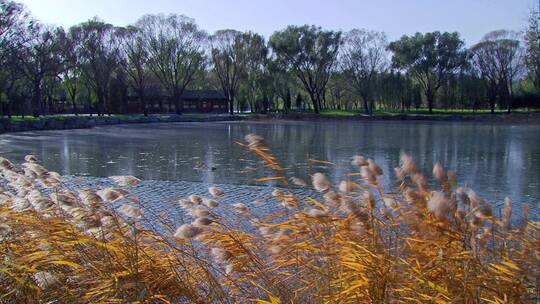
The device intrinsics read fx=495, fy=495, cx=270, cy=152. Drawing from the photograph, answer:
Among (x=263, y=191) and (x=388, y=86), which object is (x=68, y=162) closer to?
(x=263, y=191)

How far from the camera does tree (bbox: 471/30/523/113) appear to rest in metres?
61.0

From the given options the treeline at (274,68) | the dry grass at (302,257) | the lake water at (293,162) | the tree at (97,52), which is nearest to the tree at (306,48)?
the treeline at (274,68)

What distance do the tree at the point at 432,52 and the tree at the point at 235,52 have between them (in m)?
17.6

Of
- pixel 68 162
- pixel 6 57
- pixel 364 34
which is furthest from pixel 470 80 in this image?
pixel 68 162

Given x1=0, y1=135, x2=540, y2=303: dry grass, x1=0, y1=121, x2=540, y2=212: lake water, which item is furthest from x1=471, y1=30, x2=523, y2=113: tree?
x1=0, y1=135, x2=540, y2=303: dry grass

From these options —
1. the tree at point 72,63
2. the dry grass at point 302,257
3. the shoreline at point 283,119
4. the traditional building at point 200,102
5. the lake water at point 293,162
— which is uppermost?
the tree at point 72,63

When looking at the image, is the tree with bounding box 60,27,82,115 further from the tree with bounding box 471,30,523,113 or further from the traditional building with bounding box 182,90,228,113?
the tree with bounding box 471,30,523,113

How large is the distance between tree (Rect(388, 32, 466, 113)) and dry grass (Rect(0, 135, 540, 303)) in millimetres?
61914

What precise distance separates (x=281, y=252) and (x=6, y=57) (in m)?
43.9

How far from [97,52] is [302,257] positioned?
58364 millimetres

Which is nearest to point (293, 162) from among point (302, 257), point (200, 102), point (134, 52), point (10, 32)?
point (302, 257)

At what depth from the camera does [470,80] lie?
6550cm

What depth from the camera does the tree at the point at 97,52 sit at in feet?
181

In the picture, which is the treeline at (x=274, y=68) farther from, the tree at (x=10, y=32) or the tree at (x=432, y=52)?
the tree at (x=10, y=32)
